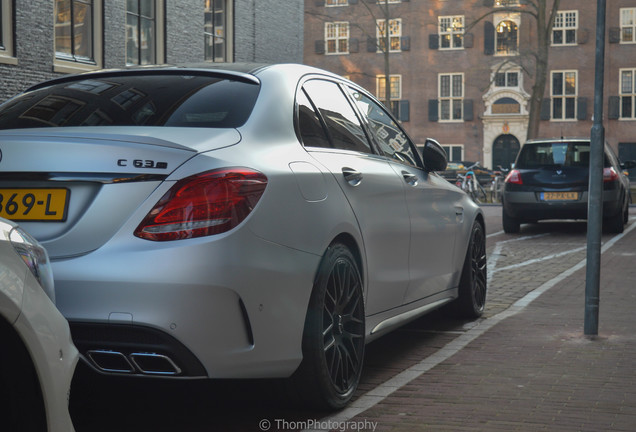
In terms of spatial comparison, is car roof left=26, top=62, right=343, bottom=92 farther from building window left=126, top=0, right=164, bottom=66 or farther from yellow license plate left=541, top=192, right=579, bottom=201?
building window left=126, top=0, right=164, bottom=66

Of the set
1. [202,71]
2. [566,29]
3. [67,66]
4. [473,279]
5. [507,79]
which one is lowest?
[473,279]

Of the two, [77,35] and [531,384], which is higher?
[77,35]

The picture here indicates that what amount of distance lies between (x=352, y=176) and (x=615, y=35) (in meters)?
49.0

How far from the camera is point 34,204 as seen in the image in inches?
140

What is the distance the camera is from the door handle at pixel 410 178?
18.1 feet

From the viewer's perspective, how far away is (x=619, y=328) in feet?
22.3

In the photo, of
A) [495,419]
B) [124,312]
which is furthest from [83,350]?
[495,419]

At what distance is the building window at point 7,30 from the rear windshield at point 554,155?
862 cm

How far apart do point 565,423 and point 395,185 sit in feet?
5.49

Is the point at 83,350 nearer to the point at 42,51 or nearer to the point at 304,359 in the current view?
the point at 304,359

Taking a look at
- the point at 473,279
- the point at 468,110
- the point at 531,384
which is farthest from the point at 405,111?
the point at 531,384

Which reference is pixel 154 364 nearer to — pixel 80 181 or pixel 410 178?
pixel 80 181

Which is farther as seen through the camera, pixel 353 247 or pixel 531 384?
pixel 531 384

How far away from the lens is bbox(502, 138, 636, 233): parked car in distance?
52.5ft
